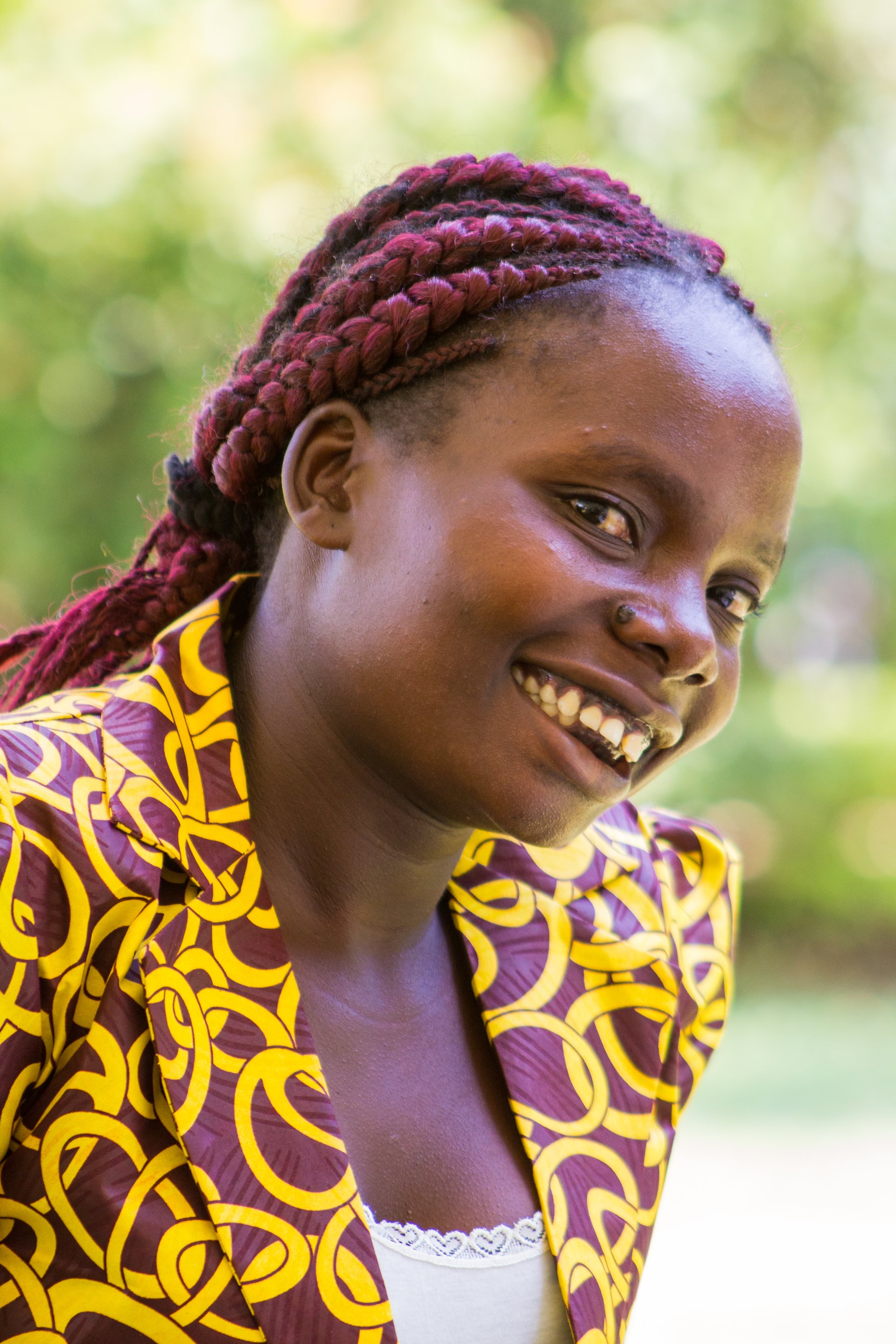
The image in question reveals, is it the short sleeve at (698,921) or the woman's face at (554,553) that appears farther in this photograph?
the short sleeve at (698,921)

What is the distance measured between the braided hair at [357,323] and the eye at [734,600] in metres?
0.36

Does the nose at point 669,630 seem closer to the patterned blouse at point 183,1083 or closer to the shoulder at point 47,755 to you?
the patterned blouse at point 183,1083

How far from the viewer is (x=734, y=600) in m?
1.73

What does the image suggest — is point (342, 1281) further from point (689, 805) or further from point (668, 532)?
point (689, 805)

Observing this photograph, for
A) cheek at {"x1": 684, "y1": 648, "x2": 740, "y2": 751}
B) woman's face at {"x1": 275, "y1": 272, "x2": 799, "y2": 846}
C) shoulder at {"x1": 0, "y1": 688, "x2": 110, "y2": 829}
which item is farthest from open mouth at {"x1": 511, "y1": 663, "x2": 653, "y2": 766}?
shoulder at {"x1": 0, "y1": 688, "x2": 110, "y2": 829}

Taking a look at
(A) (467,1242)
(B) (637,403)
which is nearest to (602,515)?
(B) (637,403)

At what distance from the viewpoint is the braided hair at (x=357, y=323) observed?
163 cm

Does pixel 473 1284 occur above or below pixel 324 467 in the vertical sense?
below

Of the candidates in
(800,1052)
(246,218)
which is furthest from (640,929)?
(246,218)

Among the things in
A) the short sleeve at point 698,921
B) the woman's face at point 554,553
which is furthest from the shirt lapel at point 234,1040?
the short sleeve at point 698,921

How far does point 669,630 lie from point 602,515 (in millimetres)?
149

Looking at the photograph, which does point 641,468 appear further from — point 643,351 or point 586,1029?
point 586,1029

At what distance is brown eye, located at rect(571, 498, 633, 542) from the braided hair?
225 millimetres

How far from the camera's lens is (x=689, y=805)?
8508 millimetres
